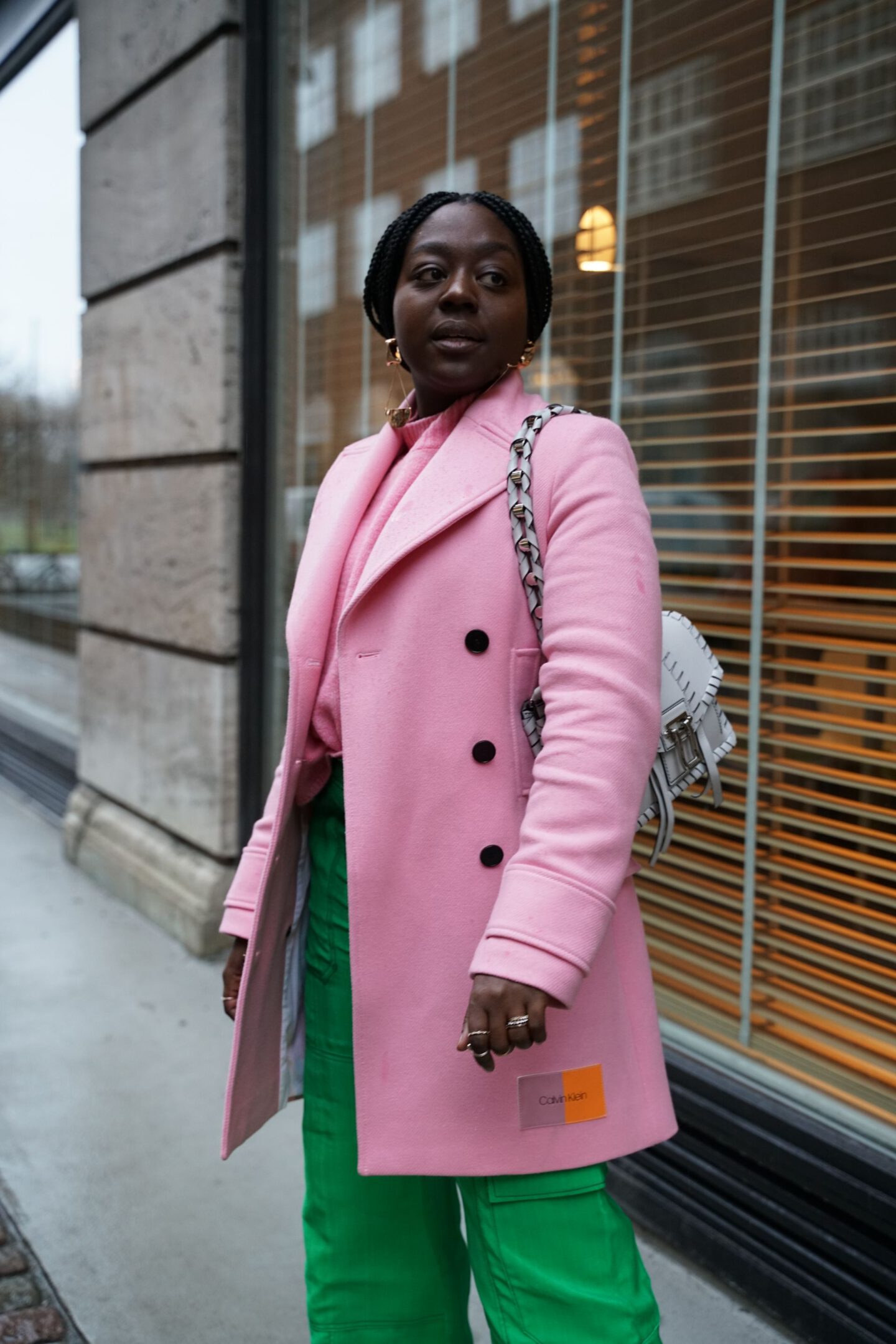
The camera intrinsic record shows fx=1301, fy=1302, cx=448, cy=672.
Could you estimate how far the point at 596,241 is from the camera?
3.53 meters

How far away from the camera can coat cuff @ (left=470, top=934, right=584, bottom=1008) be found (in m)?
1.48

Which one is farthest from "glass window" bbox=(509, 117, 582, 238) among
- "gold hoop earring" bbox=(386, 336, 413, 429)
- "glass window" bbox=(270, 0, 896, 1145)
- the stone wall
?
"gold hoop earring" bbox=(386, 336, 413, 429)

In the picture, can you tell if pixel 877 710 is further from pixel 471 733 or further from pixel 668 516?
pixel 471 733

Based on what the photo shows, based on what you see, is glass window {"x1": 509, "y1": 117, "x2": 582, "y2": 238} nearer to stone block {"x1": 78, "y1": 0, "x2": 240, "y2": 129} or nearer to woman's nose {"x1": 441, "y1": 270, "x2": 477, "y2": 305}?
stone block {"x1": 78, "y1": 0, "x2": 240, "y2": 129}

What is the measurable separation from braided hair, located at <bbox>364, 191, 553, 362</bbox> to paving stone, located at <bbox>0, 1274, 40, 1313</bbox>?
2.25 metres

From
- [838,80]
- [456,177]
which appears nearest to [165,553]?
[456,177]

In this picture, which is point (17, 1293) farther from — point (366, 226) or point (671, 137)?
point (366, 226)

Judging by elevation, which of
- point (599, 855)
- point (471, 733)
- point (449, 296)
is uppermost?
point (449, 296)

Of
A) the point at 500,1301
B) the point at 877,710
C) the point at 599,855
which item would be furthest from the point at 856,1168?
the point at 599,855

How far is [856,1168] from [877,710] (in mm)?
930

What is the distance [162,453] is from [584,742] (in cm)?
420

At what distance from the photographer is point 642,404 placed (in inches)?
134

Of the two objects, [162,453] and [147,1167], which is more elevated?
[162,453]

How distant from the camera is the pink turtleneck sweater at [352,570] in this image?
1890 millimetres
